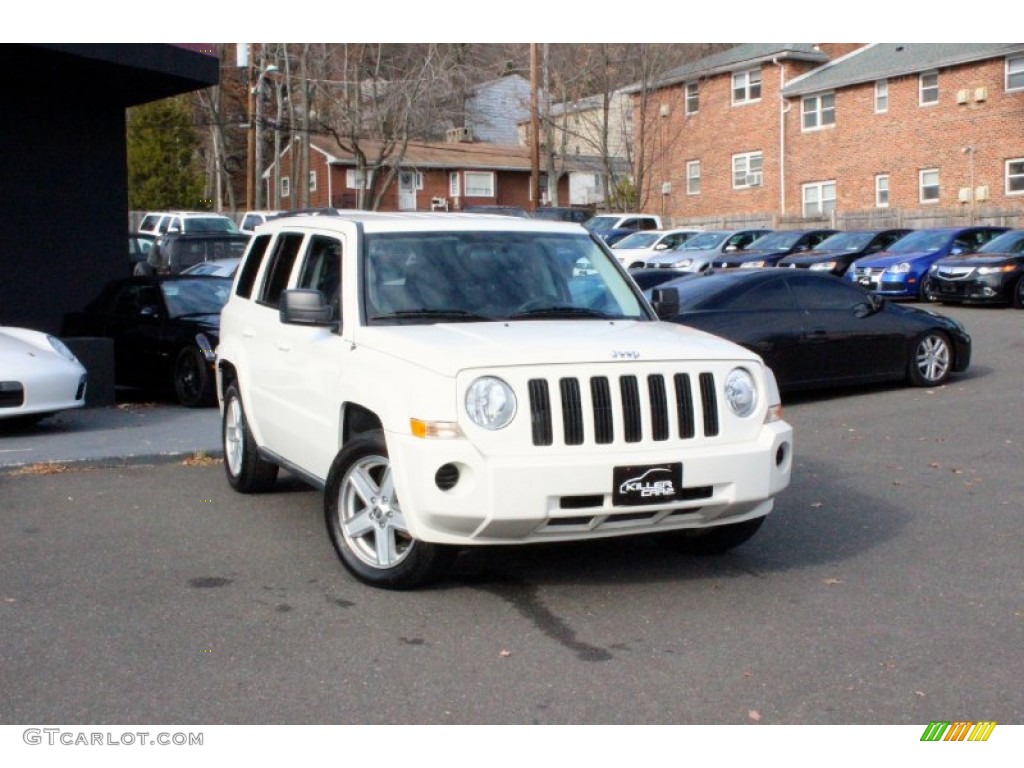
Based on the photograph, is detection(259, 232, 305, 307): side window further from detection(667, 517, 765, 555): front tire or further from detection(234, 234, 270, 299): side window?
detection(667, 517, 765, 555): front tire

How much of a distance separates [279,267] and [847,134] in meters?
39.7

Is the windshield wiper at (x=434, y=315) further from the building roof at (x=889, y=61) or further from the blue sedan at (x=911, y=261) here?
the building roof at (x=889, y=61)

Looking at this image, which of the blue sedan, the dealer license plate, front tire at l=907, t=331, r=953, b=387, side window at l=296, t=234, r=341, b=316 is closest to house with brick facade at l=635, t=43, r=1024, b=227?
the blue sedan

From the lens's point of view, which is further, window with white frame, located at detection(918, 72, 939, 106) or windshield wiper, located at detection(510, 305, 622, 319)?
window with white frame, located at detection(918, 72, 939, 106)

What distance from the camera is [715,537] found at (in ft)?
23.7

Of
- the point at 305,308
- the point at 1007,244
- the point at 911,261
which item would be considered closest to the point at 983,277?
the point at 1007,244

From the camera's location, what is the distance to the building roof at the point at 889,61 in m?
40.4

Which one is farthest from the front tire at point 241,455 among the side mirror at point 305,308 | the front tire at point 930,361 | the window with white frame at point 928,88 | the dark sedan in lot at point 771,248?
the window with white frame at point 928,88

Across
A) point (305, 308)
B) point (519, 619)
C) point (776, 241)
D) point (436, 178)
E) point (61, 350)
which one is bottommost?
point (519, 619)

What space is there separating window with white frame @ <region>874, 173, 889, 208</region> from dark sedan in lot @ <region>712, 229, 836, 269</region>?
39.9ft

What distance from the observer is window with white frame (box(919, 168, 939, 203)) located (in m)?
42.5

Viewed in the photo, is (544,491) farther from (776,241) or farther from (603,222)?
(603,222)

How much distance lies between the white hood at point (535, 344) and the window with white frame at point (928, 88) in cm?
3815
